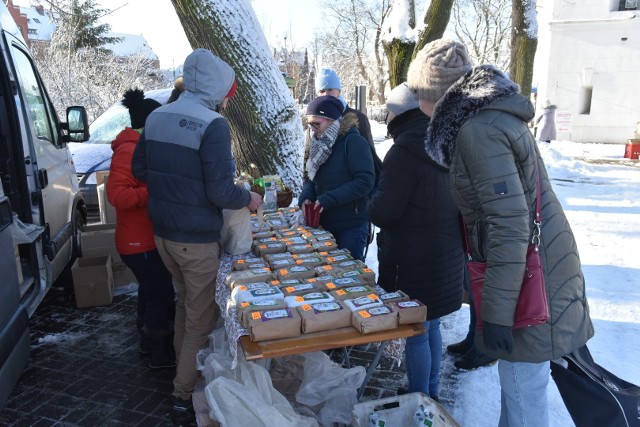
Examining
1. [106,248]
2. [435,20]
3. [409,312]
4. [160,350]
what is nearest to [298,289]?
[409,312]

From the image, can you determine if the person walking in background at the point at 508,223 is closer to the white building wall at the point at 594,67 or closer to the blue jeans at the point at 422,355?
the blue jeans at the point at 422,355

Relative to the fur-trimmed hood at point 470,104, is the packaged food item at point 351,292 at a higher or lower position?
lower

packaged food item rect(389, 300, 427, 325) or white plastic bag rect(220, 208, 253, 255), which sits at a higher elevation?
white plastic bag rect(220, 208, 253, 255)

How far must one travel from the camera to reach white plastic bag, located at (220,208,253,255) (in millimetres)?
2871

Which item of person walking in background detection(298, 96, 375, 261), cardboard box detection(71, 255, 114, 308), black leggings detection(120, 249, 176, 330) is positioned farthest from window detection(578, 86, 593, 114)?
black leggings detection(120, 249, 176, 330)

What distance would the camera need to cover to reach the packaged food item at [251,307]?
2.11 metres

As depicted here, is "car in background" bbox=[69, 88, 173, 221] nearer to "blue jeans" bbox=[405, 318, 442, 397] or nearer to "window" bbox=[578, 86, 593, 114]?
"blue jeans" bbox=[405, 318, 442, 397]

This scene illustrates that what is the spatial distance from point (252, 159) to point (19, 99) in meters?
2.55

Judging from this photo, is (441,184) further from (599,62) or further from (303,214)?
(599,62)

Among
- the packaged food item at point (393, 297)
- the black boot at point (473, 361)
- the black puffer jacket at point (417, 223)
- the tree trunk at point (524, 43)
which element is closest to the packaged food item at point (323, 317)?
the packaged food item at point (393, 297)

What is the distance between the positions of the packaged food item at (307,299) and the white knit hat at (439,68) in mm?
1000

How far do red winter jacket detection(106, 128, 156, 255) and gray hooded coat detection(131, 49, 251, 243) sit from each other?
0.38m

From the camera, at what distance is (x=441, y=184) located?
2.50 m

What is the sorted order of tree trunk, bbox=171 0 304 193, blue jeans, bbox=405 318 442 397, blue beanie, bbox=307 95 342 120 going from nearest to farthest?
blue jeans, bbox=405 318 442 397 < blue beanie, bbox=307 95 342 120 < tree trunk, bbox=171 0 304 193
